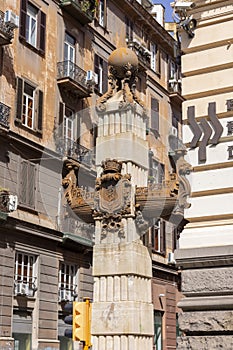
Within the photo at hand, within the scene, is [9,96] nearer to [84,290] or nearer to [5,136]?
[5,136]

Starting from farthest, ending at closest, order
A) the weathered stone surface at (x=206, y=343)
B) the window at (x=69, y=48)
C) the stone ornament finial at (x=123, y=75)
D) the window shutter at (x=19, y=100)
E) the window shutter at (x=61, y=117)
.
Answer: the window at (x=69, y=48) → the window shutter at (x=61, y=117) → the window shutter at (x=19, y=100) → the stone ornament finial at (x=123, y=75) → the weathered stone surface at (x=206, y=343)

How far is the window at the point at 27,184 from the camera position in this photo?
21.6 metres

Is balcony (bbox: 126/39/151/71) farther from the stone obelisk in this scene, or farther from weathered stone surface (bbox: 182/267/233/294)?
weathered stone surface (bbox: 182/267/233/294)

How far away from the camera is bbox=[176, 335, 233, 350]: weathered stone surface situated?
22.1 feet

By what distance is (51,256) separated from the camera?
22.6m

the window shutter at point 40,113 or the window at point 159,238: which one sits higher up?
the window shutter at point 40,113

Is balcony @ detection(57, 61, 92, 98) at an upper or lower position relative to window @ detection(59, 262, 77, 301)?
upper

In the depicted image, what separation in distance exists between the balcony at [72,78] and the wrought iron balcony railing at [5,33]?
362cm

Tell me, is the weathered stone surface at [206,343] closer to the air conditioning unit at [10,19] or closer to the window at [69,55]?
the air conditioning unit at [10,19]

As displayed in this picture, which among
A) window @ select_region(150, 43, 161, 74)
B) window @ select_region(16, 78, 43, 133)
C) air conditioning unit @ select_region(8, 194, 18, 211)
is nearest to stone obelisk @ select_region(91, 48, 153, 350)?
air conditioning unit @ select_region(8, 194, 18, 211)

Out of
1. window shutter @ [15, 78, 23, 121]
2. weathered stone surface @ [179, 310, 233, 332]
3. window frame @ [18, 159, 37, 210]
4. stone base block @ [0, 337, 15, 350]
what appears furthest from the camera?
window shutter @ [15, 78, 23, 121]

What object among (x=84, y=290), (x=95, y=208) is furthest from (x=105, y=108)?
(x=84, y=290)

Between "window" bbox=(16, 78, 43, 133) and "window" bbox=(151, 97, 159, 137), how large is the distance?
8941mm

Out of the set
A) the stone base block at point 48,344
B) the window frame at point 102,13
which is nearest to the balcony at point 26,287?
the stone base block at point 48,344
